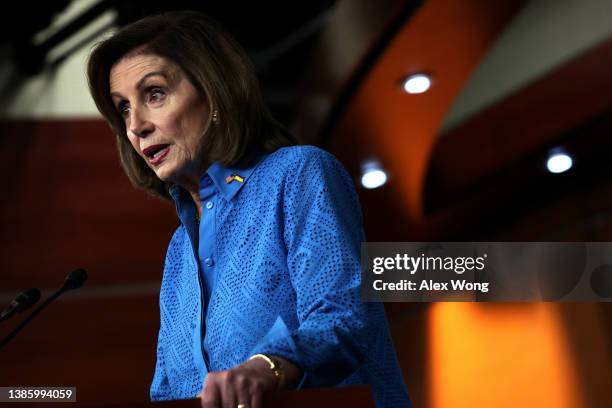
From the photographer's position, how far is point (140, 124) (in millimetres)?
1370

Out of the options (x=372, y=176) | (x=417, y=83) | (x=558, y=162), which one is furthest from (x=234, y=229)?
(x=558, y=162)

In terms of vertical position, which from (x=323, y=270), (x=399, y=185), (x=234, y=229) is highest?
(x=399, y=185)

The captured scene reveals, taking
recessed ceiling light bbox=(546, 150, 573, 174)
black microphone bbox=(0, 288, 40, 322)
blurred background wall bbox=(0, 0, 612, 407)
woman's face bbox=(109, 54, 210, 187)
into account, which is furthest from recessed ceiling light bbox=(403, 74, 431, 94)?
black microphone bbox=(0, 288, 40, 322)

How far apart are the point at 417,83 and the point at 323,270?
2.80 meters

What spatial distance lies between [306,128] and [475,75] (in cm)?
99

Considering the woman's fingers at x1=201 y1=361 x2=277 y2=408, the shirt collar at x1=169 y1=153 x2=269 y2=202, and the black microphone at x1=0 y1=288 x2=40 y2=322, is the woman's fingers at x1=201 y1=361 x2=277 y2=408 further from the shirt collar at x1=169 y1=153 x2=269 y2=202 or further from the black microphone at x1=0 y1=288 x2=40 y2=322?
the black microphone at x1=0 y1=288 x2=40 y2=322

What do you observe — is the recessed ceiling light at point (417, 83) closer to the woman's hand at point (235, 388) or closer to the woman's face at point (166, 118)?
the woman's face at point (166, 118)

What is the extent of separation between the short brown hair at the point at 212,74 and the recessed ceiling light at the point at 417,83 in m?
2.34

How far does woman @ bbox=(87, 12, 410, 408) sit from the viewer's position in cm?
101

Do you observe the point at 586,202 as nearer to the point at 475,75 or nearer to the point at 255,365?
the point at 475,75

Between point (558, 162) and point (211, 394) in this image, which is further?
point (558, 162)

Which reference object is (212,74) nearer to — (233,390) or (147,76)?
(147,76)

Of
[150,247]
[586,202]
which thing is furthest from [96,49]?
[586,202]

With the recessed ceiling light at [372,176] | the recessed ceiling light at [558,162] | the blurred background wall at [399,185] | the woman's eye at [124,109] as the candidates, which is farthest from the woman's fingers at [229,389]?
the recessed ceiling light at [558,162]
